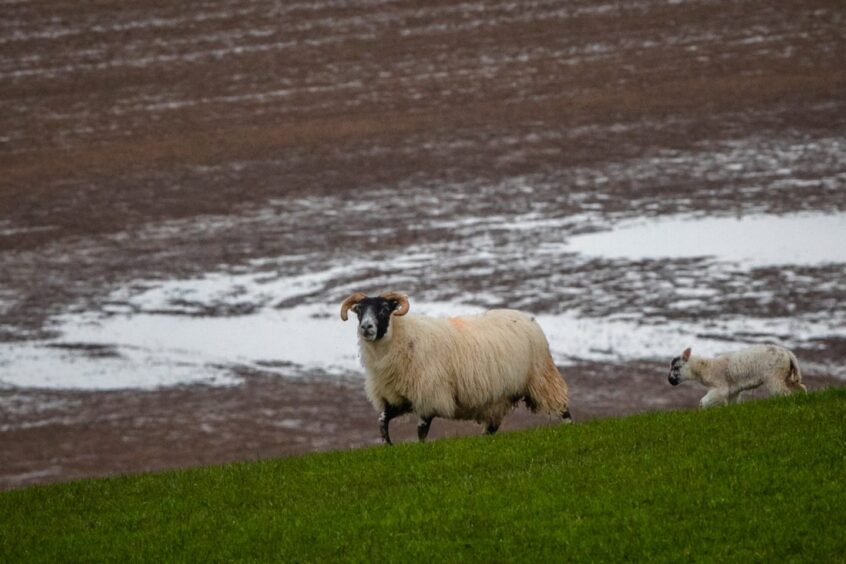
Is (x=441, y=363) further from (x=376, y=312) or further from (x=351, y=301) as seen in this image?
(x=351, y=301)

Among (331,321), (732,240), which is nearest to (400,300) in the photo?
(331,321)

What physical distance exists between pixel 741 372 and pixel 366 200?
19711mm

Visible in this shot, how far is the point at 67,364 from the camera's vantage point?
28.0 meters

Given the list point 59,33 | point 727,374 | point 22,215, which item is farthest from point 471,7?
point 727,374

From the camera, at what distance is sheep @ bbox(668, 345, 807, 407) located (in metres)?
17.3

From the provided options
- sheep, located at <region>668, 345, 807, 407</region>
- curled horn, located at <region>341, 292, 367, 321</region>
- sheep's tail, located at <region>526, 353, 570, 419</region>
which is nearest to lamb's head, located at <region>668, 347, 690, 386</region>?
sheep, located at <region>668, 345, 807, 407</region>

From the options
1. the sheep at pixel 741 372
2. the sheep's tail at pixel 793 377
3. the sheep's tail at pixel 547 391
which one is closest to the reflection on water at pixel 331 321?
the sheep at pixel 741 372

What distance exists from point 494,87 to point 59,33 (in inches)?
642

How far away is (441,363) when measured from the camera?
15.8 m

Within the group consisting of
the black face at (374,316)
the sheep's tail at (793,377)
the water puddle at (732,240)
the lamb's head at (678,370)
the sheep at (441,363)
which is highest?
the black face at (374,316)

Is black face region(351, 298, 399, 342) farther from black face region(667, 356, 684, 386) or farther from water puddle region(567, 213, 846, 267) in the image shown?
water puddle region(567, 213, 846, 267)

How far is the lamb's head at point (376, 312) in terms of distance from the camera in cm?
1552

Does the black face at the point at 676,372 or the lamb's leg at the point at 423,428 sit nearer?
the lamb's leg at the point at 423,428

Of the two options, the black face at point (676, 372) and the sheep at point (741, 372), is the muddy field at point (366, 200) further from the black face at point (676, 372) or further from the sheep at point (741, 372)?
the sheep at point (741, 372)
